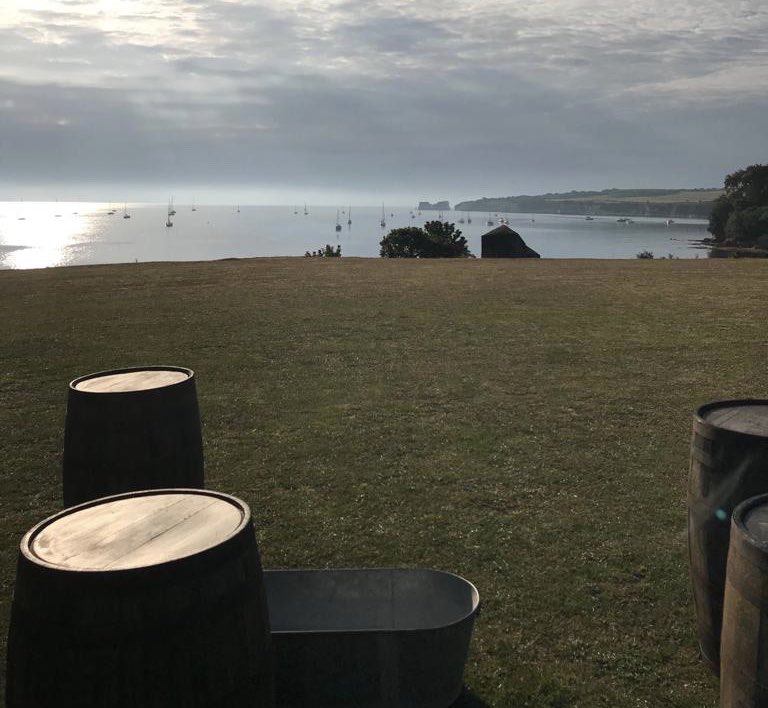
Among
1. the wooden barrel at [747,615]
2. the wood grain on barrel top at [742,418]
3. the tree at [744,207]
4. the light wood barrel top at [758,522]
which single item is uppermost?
the tree at [744,207]

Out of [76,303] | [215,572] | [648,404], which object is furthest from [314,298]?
[215,572]

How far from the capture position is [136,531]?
2809 millimetres

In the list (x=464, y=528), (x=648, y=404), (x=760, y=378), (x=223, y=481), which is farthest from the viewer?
(x=760, y=378)

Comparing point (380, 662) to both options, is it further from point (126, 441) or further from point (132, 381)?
point (132, 381)

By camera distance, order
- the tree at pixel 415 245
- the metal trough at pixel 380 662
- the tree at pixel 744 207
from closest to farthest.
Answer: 1. the metal trough at pixel 380 662
2. the tree at pixel 415 245
3. the tree at pixel 744 207

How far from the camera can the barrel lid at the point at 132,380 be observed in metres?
4.58

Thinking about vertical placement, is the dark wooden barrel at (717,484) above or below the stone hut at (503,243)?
below

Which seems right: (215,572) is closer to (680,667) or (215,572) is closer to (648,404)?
(680,667)

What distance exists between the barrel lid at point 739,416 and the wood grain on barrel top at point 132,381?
3216 millimetres

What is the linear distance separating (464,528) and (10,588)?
3.62 meters

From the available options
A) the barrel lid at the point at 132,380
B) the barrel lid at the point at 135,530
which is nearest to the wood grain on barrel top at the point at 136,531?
the barrel lid at the point at 135,530

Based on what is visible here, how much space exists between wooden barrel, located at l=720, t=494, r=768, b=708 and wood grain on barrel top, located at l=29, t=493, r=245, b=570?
6.44ft

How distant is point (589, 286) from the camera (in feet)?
73.9

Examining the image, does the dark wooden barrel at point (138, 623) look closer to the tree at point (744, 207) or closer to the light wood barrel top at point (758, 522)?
the light wood barrel top at point (758, 522)
